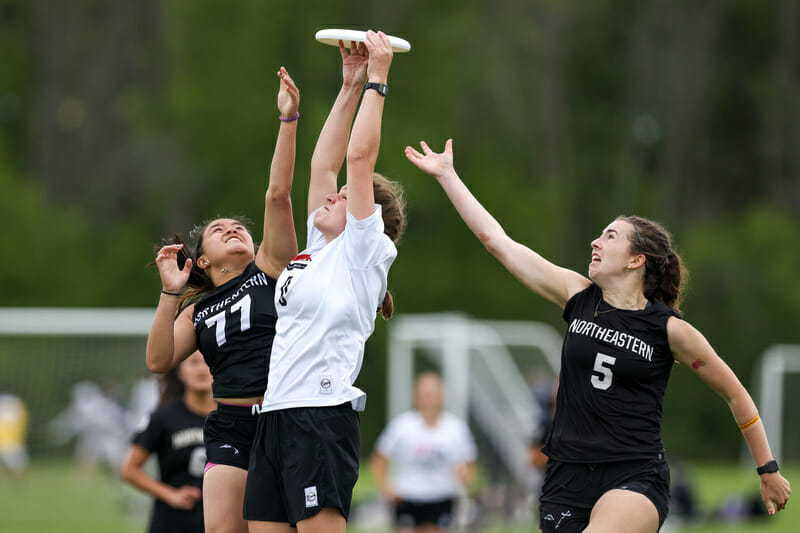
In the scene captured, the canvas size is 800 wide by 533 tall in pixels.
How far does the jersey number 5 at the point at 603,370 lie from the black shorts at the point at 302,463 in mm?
1097

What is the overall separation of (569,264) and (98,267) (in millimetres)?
13978

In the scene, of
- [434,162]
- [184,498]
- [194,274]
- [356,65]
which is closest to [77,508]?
[184,498]

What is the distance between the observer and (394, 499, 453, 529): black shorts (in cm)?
998

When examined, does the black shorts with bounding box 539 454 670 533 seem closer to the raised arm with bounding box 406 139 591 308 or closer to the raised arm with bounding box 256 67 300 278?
the raised arm with bounding box 406 139 591 308

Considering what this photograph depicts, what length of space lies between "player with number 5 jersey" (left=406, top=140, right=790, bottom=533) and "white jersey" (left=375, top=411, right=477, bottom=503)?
4960 millimetres

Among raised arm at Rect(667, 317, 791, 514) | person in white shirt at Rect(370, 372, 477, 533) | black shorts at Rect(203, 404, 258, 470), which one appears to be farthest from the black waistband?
person in white shirt at Rect(370, 372, 477, 533)

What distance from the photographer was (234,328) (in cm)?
501

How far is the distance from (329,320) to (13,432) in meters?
14.5

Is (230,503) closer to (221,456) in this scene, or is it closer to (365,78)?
(221,456)

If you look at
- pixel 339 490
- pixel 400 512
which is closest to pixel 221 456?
pixel 339 490

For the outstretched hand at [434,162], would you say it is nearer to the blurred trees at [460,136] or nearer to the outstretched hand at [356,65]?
the outstretched hand at [356,65]

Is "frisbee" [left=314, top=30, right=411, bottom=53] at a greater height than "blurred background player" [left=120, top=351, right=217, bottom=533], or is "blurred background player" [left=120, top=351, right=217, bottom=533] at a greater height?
"frisbee" [left=314, top=30, right=411, bottom=53]

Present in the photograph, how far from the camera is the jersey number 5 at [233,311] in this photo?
5004mm

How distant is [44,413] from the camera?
1697 cm
